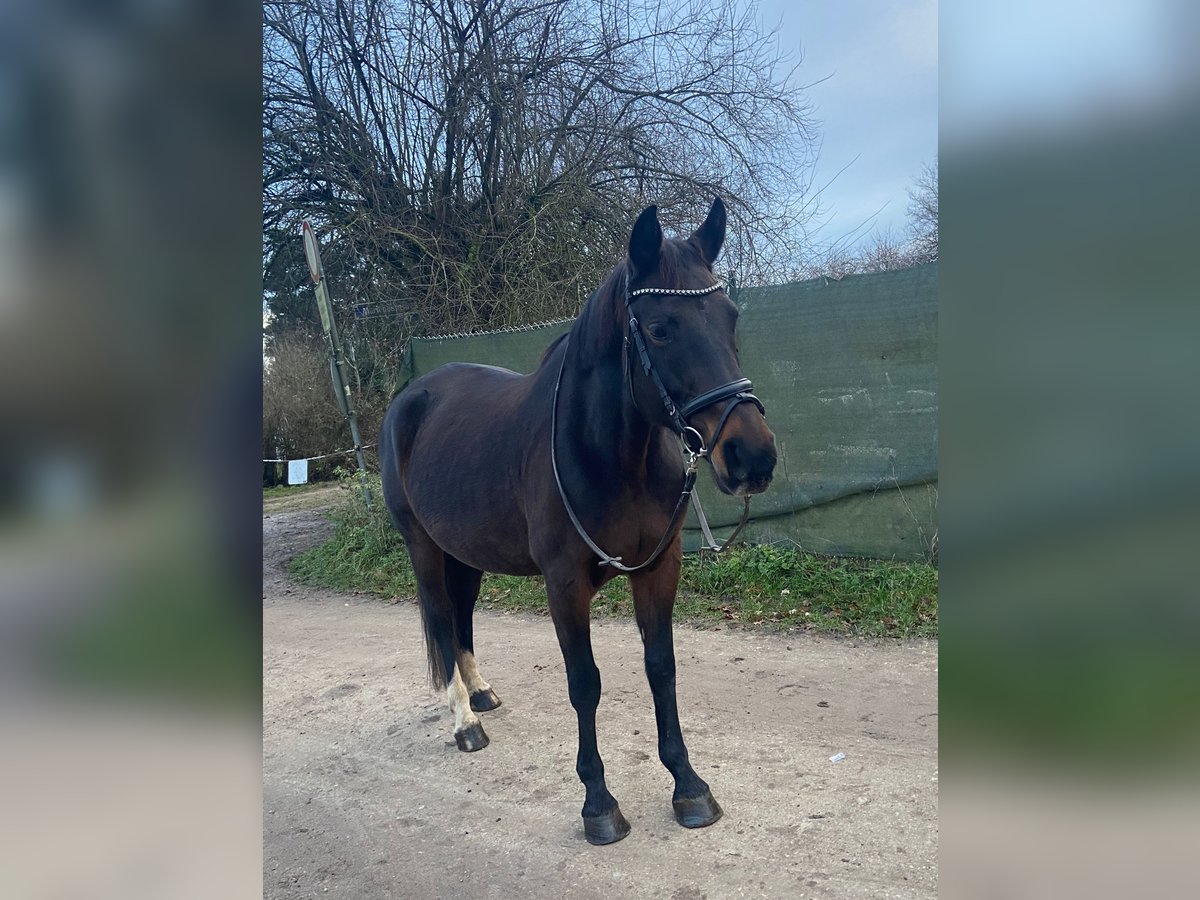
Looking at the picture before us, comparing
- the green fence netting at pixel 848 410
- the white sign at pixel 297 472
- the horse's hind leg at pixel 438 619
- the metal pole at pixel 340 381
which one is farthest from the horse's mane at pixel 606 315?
the white sign at pixel 297 472

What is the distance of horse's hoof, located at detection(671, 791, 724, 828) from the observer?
93.1 inches

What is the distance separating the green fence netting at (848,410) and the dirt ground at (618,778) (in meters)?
1.11

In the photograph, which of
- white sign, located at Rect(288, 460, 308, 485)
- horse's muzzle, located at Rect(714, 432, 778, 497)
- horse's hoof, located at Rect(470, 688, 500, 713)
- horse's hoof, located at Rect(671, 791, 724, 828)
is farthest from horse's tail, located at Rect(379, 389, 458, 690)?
white sign, located at Rect(288, 460, 308, 485)

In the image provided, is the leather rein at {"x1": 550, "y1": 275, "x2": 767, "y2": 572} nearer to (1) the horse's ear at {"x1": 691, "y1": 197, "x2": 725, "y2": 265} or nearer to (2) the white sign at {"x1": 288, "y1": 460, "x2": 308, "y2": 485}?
(1) the horse's ear at {"x1": 691, "y1": 197, "x2": 725, "y2": 265}

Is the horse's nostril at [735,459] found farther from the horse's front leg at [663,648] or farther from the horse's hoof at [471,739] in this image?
the horse's hoof at [471,739]

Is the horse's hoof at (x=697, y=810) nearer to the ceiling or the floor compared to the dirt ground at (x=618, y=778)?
nearer to the ceiling

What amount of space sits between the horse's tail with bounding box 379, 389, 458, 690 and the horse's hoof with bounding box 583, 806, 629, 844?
1.24 meters

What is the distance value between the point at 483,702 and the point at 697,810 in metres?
1.49

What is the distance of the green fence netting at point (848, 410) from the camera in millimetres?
4723
